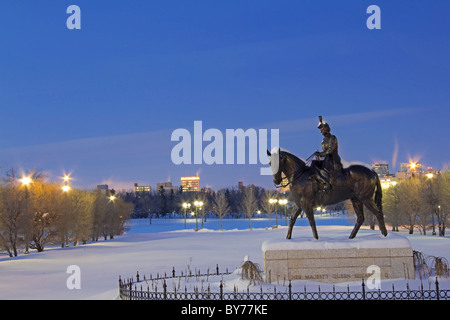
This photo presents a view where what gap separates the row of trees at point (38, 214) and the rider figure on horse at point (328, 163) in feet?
91.6

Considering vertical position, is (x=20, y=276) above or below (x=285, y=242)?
below

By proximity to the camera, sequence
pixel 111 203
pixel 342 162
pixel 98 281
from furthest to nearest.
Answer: pixel 111 203
pixel 98 281
pixel 342 162

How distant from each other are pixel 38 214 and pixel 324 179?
120ft

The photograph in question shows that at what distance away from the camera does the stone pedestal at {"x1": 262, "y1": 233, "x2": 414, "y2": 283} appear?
14.3 metres

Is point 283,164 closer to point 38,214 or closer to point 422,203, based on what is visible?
point 38,214

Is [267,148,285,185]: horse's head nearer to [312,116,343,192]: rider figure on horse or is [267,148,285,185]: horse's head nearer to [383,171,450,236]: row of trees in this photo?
[312,116,343,192]: rider figure on horse

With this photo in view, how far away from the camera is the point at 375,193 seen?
50.7ft

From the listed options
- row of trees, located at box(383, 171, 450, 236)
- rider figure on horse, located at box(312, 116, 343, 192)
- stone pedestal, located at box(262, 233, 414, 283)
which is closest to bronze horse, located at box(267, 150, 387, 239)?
rider figure on horse, located at box(312, 116, 343, 192)

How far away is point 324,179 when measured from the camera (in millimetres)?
14656

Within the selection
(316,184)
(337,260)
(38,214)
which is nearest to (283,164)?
(316,184)
